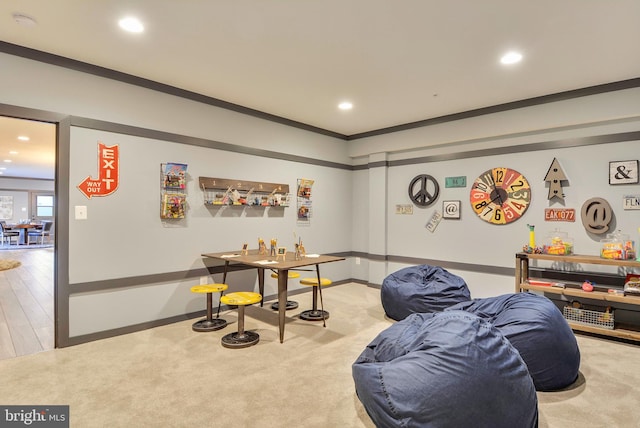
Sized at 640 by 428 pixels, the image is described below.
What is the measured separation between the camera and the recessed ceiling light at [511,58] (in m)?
3.18

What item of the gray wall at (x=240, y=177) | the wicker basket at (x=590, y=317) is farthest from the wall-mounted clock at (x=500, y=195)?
the wicker basket at (x=590, y=317)

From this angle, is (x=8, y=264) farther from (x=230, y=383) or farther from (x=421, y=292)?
(x=421, y=292)

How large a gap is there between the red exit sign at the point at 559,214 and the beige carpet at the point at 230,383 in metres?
1.38

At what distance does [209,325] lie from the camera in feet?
12.8

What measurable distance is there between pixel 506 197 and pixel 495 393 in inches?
141

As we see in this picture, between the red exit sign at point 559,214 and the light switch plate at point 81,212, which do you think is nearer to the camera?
the light switch plate at point 81,212

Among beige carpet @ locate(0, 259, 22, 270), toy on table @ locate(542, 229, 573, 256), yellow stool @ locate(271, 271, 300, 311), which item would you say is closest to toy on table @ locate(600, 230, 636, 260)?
toy on table @ locate(542, 229, 573, 256)

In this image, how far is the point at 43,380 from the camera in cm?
268

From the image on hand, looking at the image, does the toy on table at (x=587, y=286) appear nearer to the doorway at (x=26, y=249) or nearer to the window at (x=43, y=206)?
the doorway at (x=26, y=249)

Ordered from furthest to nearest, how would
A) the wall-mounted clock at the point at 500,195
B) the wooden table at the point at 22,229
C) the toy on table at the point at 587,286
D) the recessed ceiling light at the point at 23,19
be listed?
the wooden table at the point at 22,229 → the wall-mounted clock at the point at 500,195 → the toy on table at the point at 587,286 → the recessed ceiling light at the point at 23,19

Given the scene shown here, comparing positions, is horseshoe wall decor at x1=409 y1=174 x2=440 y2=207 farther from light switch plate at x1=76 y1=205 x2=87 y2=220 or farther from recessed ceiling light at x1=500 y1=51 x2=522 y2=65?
light switch plate at x1=76 y1=205 x2=87 y2=220

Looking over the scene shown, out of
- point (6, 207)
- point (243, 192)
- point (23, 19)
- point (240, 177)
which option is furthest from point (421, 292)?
point (6, 207)

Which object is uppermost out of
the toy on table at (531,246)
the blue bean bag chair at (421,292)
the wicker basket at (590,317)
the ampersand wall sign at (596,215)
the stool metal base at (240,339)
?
the ampersand wall sign at (596,215)

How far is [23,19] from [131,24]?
0.79 metres
